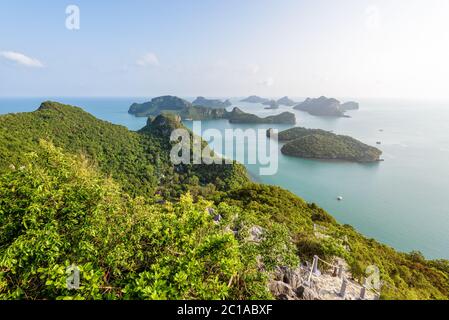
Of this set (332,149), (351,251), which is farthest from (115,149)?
(332,149)

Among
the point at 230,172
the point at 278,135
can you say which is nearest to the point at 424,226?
the point at 230,172

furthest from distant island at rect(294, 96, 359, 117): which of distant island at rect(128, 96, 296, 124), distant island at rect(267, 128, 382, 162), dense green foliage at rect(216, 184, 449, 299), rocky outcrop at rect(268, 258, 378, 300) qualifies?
rocky outcrop at rect(268, 258, 378, 300)

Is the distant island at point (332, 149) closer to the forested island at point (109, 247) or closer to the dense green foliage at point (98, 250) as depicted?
the forested island at point (109, 247)

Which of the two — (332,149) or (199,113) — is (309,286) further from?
(199,113)

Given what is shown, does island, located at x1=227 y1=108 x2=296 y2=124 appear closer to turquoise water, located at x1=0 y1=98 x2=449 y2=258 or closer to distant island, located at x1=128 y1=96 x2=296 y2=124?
distant island, located at x1=128 y1=96 x2=296 y2=124

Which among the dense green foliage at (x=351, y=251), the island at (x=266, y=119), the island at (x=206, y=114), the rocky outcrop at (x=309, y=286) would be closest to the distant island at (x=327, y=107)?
the island at (x=266, y=119)
